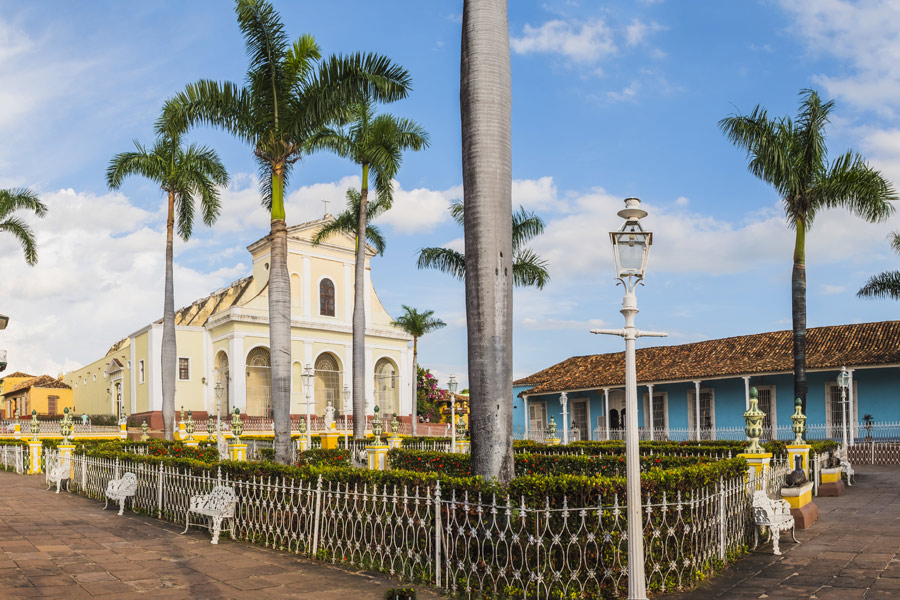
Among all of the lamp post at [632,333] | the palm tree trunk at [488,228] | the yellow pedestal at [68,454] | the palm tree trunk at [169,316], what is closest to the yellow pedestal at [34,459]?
the yellow pedestal at [68,454]

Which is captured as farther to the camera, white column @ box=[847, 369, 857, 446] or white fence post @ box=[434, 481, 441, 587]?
white column @ box=[847, 369, 857, 446]

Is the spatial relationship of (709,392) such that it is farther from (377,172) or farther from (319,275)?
(319,275)

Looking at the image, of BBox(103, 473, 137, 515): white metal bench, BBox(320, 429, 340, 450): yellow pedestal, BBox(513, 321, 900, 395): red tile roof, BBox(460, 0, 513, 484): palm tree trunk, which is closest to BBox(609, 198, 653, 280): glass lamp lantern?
BBox(460, 0, 513, 484): palm tree trunk

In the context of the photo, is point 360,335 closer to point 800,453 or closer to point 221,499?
point 800,453

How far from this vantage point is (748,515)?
9078mm

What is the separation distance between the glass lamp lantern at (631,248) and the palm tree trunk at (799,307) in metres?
17.4

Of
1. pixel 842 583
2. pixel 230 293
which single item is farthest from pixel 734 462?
pixel 230 293

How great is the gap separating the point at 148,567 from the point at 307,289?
3310cm

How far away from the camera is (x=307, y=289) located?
133ft

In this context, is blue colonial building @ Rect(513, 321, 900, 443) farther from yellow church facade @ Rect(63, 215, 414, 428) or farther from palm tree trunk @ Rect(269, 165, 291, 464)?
palm tree trunk @ Rect(269, 165, 291, 464)

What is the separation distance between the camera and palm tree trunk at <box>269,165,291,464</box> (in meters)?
13.2

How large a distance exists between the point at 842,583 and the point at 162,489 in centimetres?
949

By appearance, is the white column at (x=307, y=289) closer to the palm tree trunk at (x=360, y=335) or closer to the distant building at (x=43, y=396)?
the palm tree trunk at (x=360, y=335)

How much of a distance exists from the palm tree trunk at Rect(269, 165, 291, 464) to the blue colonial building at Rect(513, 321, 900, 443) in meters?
19.2
